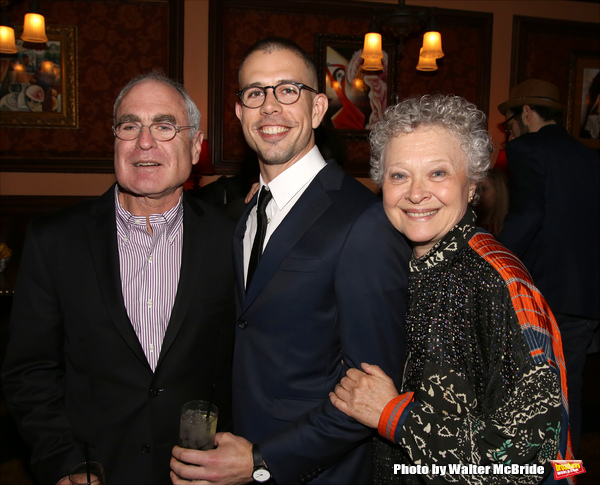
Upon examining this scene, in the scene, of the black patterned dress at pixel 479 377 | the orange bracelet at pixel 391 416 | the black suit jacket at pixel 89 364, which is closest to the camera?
the black patterned dress at pixel 479 377

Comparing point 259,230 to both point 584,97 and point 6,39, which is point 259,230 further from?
point 584,97

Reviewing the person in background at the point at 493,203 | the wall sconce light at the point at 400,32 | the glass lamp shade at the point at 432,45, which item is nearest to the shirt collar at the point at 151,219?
the person in background at the point at 493,203

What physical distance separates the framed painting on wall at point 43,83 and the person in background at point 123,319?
4220 millimetres

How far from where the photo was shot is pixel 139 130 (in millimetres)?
1674

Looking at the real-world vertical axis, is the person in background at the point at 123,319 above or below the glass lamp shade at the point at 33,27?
below

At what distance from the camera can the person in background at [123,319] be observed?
154 cm

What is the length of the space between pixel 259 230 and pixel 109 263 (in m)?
0.48

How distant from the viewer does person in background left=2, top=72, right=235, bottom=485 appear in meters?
1.54

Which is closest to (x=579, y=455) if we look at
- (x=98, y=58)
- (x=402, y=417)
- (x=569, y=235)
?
(x=569, y=235)

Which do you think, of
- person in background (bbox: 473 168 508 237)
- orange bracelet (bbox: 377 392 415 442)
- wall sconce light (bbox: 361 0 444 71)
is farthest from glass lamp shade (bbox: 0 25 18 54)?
orange bracelet (bbox: 377 392 415 442)

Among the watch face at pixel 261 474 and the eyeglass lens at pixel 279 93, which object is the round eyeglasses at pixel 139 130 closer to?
the eyeglass lens at pixel 279 93

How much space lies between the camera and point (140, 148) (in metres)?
1.65

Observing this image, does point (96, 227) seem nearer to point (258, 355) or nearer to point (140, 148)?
point (140, 148)

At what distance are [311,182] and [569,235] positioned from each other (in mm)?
2103
